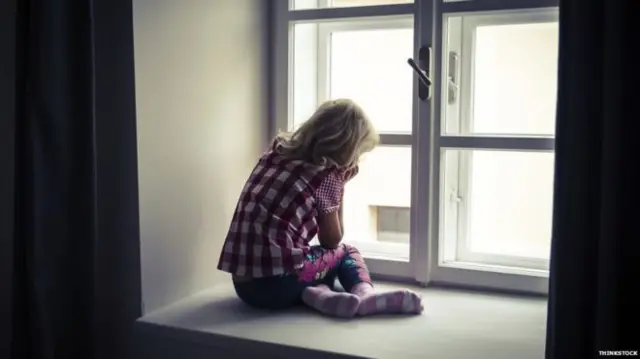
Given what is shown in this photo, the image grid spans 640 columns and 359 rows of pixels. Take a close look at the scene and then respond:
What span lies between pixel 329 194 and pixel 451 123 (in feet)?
1.28

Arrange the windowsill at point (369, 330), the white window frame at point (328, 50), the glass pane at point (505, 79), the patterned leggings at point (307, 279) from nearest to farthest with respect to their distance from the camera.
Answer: the windowsill at point (369, 330), the patterned leggings at point (307, 279), the glass pane at point (505, 79), the white window frame at point (328, 50)

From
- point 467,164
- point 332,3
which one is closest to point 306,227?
point 467,164

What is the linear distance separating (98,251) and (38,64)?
448 millimetres

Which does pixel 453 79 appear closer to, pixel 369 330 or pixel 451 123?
pixel 451 123

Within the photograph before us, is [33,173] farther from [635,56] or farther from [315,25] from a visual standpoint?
[635,56]

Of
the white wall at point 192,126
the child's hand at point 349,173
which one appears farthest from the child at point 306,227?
the white wall at point 192,126

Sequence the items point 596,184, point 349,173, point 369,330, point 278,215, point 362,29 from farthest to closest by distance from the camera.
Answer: point 362,29
point 349,173
point 278,215
point 369,330
point 596,184

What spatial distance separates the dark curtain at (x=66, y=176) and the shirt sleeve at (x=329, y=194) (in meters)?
0.44

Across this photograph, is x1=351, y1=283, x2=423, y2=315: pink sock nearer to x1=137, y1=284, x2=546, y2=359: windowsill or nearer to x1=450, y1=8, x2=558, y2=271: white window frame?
x1=137, y1=284, x2=546, y2=359: windowsill

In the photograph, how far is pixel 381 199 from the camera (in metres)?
2.15

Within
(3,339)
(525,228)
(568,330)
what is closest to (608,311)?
(568,330)

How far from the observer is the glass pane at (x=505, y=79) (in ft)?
6.30

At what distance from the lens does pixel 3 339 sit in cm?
→ 180

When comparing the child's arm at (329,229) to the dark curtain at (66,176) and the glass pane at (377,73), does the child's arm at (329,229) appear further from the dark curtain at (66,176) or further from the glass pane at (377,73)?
the dark curtain at (66,176)
